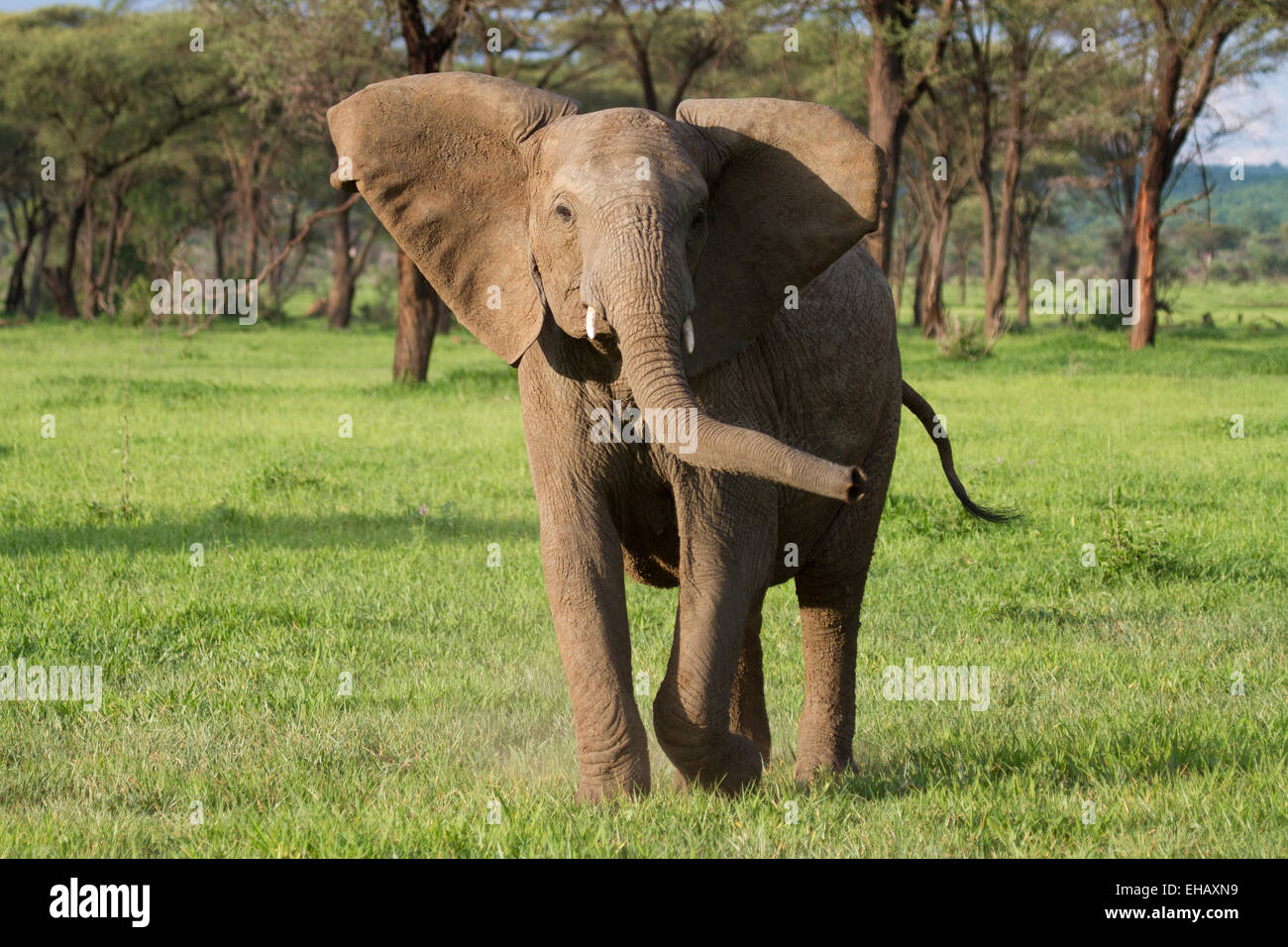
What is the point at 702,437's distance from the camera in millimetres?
3730

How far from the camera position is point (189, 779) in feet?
16.7

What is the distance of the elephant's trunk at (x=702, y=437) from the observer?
11.1 feet

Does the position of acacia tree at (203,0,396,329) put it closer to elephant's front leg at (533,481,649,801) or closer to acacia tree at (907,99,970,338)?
elephant's front leg at (533,481,649,801)

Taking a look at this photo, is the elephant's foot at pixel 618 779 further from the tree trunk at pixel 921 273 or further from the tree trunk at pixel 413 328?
the tree trunk at pixel 921 273

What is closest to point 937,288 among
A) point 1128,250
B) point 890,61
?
point 890,61

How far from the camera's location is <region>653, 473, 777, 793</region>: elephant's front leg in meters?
4.44

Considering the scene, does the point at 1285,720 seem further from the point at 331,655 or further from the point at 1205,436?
the point at 1205,436

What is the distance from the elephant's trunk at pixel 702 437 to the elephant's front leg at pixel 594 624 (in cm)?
63

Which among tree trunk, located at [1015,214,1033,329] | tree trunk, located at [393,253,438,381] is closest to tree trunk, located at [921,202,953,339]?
tree trunk, located at [1015,214,1033,329]

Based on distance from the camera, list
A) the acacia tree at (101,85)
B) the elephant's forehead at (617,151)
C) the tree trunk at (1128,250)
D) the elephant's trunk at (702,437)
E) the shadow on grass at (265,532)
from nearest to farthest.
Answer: the elephant's trunk at (702,437) → the elephant's forehead at (617,151) → the shadow on grass at (265,532) → the acacia tree at (101,85) → the tree trunk at (1128,250)

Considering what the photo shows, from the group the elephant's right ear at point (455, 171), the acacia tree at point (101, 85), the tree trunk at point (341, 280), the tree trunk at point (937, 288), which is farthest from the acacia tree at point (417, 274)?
the tree trunk at point (341, 280)

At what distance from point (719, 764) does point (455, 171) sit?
6.69 feet

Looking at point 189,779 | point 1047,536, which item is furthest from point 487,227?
point 1047,536

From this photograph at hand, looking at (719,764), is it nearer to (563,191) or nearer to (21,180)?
(563,191)
